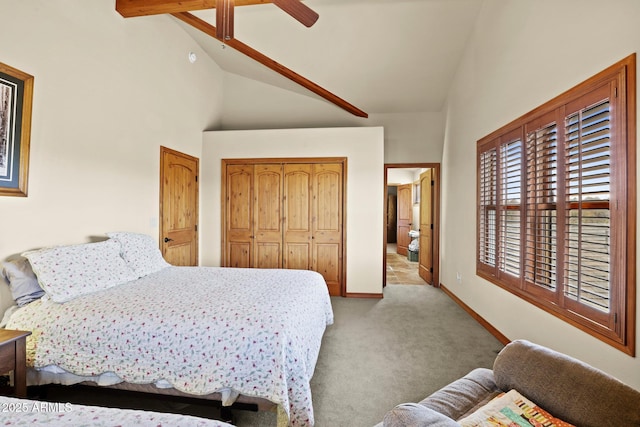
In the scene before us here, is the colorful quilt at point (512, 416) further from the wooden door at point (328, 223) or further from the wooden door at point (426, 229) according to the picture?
the wooden door at point (426, 229)

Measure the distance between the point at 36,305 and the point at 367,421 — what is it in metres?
2.22

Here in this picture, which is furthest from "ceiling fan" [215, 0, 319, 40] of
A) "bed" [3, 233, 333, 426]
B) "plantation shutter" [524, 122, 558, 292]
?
"plantation shutter" [524, 122, 558, 292]

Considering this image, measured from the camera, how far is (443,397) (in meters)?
1.22

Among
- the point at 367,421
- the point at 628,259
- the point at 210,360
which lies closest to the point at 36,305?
the point at 210,360

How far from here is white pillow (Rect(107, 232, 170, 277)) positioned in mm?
2502

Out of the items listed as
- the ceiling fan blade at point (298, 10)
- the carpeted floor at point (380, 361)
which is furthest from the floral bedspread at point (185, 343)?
the ceiling fan blade at point (298, 10)

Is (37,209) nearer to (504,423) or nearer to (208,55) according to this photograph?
(504,423)

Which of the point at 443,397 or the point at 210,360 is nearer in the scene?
the point at 443,397

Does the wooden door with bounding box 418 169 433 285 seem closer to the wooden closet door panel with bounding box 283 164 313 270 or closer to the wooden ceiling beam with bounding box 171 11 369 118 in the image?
the wooden ceiling beam with bounding box 171 11 369 118

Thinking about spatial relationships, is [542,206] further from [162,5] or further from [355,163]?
[162,5]

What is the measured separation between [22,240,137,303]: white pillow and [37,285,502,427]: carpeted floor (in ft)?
2.31

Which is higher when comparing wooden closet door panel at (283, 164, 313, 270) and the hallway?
wooden closet door panel at (283, 164, 313, 270)

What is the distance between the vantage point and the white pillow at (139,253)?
8.21 ft

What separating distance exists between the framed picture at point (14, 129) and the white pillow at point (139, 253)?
74 centimetres
